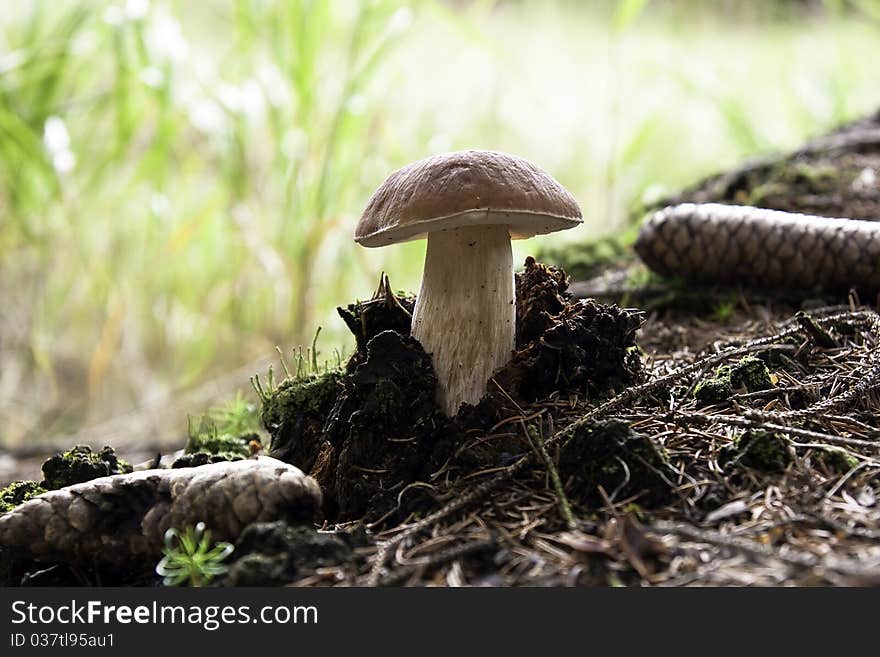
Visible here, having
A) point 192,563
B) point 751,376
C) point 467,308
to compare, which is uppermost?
point 467,308

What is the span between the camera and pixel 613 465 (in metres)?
1.43

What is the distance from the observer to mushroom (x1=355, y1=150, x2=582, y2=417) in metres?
1.56

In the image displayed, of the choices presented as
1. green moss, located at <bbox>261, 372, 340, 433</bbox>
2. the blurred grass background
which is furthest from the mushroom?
the blurred grass background

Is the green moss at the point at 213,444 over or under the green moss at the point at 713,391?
under

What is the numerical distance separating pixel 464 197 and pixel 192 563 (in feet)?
2.99

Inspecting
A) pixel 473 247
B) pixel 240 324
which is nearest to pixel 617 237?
pixel 473 247

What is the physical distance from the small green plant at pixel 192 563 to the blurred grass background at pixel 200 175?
104 inches

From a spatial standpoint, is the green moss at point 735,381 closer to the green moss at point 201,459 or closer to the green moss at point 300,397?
the green moss at point 300,397

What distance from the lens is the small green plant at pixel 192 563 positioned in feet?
4.19

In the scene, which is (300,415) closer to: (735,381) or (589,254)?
(735,381)

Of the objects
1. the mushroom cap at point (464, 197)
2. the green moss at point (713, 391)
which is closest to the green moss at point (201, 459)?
the mushroom cap at point (464, 197)

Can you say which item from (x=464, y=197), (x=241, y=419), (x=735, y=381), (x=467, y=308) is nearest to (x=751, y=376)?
(x=735, y=381)

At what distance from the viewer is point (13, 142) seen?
3684 mm

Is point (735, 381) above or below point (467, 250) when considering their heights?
below
